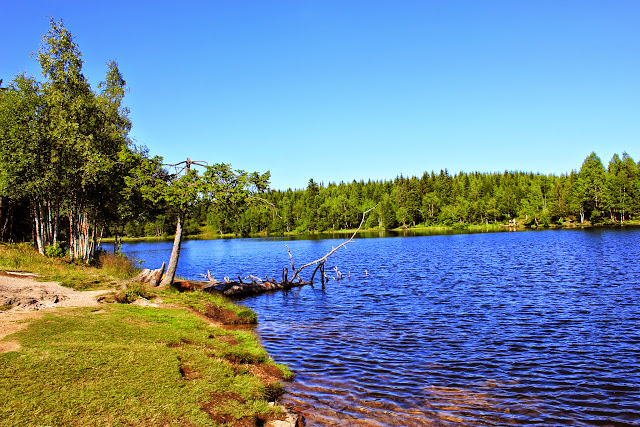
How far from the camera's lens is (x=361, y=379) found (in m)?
13.9

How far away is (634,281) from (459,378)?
28817 millimetres

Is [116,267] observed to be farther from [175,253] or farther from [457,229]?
[457,229]

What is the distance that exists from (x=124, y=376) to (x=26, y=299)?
10034mm

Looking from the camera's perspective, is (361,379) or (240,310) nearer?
(361,379)

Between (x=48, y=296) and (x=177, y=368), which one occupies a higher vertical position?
(x=48, y=296)

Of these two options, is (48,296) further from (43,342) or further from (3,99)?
(3,99)

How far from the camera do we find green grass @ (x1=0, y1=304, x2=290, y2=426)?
787 cm

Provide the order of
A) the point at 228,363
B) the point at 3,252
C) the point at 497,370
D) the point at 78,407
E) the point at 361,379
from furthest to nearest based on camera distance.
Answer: the point at 3,252
the point at 497,370
the point at 361,379
the point at 228,363
the point at 78,407

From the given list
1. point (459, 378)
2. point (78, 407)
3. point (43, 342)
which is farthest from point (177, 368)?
point (459, 378)

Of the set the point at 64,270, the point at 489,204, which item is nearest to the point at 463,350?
the point at 64,270

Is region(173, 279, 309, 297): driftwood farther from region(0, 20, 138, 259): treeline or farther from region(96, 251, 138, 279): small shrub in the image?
region(0, 20, 138, 259): treeline

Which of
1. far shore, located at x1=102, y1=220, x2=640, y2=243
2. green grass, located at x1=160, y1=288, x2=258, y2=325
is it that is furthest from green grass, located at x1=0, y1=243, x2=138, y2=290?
far shore, located at x1=102, y1=220, x2=640, y2=243

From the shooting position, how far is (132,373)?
9.87 meters

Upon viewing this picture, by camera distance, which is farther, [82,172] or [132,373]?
[82,172]
